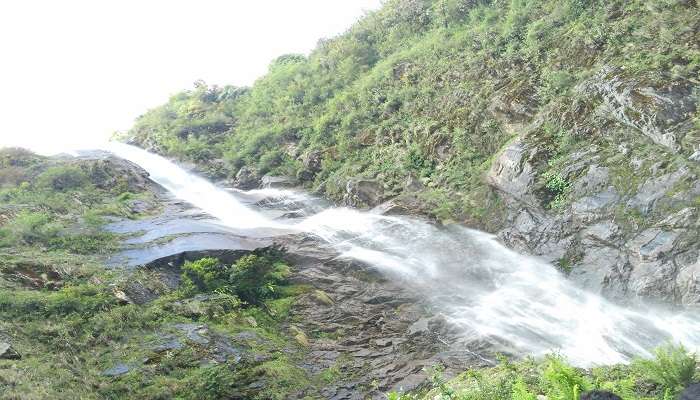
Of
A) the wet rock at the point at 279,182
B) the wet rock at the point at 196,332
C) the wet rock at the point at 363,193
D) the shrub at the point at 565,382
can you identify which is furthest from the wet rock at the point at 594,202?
the wet rock at the point at 279,182

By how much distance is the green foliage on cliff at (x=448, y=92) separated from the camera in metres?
15.2

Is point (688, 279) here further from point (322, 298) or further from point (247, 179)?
point (247, 179)

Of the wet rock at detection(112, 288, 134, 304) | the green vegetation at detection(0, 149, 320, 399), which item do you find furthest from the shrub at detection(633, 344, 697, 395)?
the wet rock at detection(112, 288, 134, 304)

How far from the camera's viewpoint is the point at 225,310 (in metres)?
12.2

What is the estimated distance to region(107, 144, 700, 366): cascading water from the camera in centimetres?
1040

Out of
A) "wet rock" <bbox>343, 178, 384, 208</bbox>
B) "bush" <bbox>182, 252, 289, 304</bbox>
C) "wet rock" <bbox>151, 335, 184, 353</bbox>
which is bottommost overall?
"wet rock" <bbox>151, 335, 184, 353</bbox>

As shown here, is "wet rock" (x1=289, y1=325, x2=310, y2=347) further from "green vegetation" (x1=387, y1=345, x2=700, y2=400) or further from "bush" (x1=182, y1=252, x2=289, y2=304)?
"green vegetation" (x1=387, y1=345, x2=700, y2=400)

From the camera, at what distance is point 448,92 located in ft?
68.3

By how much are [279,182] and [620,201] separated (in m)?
15.7

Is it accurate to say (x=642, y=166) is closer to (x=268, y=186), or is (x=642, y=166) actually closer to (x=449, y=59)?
(x=449, y=59)

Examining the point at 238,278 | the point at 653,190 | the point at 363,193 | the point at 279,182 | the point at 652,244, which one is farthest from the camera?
the point at 279,182

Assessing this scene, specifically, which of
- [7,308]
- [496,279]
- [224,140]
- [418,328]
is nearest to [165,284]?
[7,308]

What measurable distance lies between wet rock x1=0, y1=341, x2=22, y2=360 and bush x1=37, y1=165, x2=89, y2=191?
1394cm

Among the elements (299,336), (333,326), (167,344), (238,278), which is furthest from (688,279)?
(167,344)
